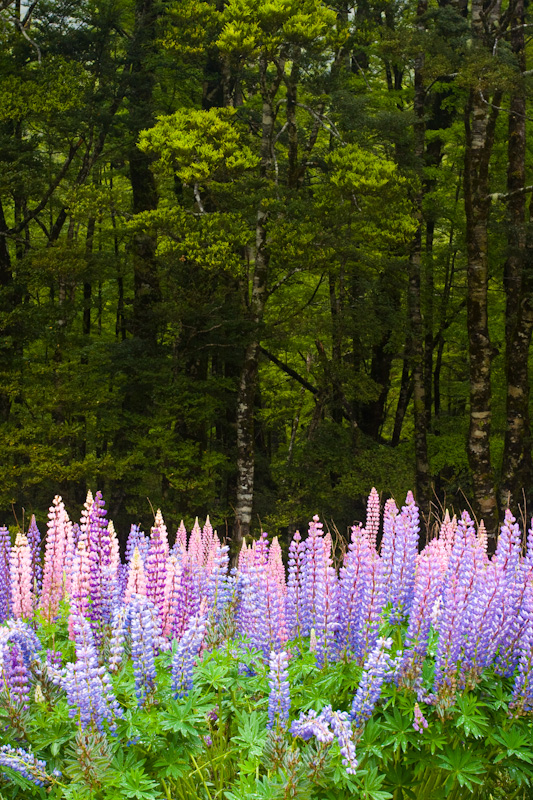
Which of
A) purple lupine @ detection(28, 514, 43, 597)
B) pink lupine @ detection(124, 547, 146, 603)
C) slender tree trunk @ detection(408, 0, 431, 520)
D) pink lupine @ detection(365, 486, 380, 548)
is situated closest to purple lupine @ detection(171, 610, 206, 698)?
pink lupine @ detection(124, 547, 146, 603)

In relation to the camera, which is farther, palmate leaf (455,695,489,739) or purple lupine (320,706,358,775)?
palmate leaf (455,695,489,739)

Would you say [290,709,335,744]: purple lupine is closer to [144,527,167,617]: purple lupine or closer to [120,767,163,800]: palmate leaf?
[120,767,163,800]: palmate leaf

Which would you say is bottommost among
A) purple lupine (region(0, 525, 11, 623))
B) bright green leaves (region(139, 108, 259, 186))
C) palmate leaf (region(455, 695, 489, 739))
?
purple lupine (region(0, 525, 11, 623))

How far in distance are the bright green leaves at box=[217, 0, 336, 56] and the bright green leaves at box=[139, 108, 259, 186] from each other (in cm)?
151

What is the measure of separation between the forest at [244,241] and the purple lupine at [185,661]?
34.5 ft

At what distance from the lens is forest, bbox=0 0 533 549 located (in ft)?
49.1

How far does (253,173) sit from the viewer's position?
55.7 ft

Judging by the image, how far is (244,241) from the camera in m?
15.7

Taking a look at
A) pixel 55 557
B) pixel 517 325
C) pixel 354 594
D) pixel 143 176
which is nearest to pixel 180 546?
pixel 55 557

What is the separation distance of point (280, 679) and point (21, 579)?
1.60 m

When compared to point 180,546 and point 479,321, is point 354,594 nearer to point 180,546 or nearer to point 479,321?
point 180,546

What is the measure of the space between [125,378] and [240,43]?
26.0 feet

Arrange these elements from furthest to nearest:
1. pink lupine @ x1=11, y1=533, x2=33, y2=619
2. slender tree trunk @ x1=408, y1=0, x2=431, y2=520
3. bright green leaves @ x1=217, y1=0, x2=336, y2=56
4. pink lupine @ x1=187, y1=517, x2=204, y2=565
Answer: slender tree trunk @ x1=408, y1=0, x2=431, y2=520 → bright green leaves @ x1=217, y1=0, x2=336, y2=56 → pink lupine @ x1=187, y1=517, x2=204, y2=565 → pink lupine @ x1=11, y1=533, x2=33, y2=619

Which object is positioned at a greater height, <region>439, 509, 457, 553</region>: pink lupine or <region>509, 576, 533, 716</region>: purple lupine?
<region>439, 509, 457, 553</region>: pink lupine
